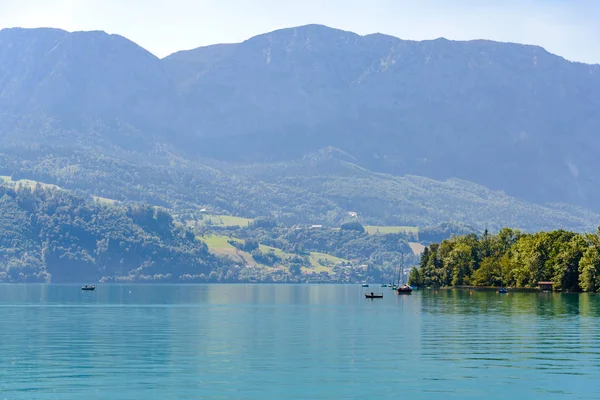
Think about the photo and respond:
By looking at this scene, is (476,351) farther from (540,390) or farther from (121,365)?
(121,365)

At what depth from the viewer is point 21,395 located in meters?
66.8

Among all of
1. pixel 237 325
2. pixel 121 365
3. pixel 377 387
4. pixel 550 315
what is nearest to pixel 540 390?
pixel 377 387

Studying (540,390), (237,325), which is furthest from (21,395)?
(237,325)

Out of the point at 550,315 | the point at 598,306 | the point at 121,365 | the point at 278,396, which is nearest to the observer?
the point at 278,396

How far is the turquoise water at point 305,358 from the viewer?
6856cm

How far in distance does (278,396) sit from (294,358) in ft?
67.2

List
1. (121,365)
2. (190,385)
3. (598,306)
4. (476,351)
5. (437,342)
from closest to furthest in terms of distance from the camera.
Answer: (190,385) < (121,365) < (476,351) < (437,342) < (598,306)

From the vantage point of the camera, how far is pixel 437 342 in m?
100

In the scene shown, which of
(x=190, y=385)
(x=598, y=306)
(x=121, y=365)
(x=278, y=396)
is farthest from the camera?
(x=598, y=306)

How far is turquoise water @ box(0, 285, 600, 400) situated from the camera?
68562 mm

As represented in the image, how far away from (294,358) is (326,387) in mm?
17083

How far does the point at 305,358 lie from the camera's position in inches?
3396

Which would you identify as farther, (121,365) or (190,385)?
(121,365)

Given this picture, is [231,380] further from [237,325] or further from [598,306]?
[598,306]
